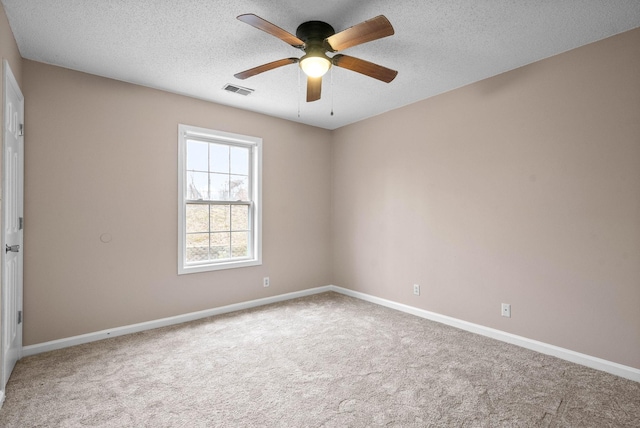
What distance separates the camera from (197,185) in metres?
3.90

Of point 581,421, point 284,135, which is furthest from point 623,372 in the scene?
point 284,135

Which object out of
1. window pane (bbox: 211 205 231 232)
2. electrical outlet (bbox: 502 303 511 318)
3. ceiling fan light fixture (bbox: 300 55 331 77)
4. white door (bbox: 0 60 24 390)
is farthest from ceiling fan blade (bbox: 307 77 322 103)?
electrical outlet (bbox: 502 303 511 318)

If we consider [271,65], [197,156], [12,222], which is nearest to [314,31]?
[271,65]

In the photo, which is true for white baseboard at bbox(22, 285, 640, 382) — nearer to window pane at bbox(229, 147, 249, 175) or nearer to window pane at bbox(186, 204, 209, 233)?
window pane at bbox(186, 204, 209, 233)

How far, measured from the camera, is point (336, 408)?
205 cm

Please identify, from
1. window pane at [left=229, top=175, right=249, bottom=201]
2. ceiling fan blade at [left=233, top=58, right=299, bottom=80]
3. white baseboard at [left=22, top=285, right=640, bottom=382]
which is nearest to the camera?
ceiling fan blade at [left=233, top=58, right=299, bottom=80]

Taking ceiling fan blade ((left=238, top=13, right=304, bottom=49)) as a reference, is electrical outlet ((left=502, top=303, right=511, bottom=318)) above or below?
below

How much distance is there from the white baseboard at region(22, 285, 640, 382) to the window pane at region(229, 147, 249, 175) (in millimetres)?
1701

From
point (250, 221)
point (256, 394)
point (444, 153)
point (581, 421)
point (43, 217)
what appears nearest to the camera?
point (581, 421)

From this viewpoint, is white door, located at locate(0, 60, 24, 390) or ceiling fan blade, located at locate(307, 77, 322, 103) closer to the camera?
white door, located at locate(0, 60, 24, 390)

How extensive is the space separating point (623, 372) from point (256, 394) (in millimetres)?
2702

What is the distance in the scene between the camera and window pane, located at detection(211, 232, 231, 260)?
403cm

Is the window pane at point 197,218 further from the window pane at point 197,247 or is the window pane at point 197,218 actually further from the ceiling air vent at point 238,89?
the ceiling air vent at point 238,89

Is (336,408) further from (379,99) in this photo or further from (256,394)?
(379,99)
